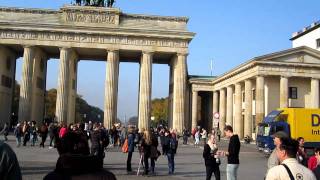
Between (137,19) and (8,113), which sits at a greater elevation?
(137,19)

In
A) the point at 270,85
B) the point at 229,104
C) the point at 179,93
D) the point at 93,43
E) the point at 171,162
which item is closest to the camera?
the point at 171,162

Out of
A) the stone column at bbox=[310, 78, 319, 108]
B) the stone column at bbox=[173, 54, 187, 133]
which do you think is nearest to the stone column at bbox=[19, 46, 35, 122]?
the stone column at bbox=[173, 54, 187, 133]

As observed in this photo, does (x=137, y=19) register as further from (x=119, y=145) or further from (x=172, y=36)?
(x=119, y=145)

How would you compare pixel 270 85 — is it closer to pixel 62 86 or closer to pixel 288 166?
pixel 62 86

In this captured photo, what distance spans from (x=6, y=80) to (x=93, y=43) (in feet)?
49.2

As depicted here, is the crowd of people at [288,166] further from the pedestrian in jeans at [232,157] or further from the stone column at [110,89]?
the stone column at [110,89]

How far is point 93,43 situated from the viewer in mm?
62188

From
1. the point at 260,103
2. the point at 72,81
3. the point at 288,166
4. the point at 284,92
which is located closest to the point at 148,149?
the point at 288,166

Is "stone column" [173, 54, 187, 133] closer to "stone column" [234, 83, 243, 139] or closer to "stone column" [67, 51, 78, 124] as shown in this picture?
"stone column" [234, 83, 243, 139]

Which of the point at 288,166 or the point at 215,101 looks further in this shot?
the point at 215,101

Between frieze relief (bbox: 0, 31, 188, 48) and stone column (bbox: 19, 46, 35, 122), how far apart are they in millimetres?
1901

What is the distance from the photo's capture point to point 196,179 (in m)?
17.0

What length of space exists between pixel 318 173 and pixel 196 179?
10.4 metres

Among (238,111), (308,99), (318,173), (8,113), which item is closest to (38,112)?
(8,113)
